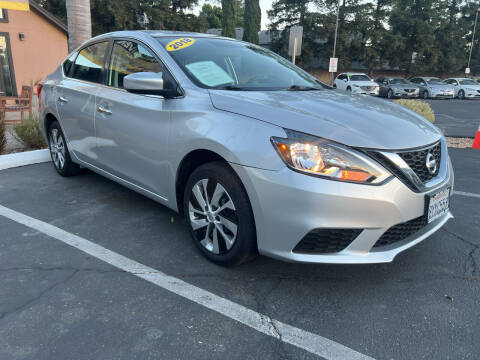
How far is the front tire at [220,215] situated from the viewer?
8.22 ft

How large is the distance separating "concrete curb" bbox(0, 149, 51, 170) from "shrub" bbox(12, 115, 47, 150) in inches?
27.1

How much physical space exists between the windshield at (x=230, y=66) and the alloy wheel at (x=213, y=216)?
0.79 metres

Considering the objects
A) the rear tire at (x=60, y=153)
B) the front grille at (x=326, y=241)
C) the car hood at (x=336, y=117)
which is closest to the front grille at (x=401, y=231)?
the front grille at (x=326, y=241)

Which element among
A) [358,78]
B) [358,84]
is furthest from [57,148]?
[358,78]

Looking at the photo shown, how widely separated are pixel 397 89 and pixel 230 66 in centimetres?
2446

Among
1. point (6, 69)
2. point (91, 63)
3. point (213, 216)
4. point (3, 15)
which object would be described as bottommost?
point (213, 216)

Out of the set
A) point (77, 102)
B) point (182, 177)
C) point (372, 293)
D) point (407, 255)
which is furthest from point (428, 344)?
point (77, 102)

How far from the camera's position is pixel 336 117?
8.21ft

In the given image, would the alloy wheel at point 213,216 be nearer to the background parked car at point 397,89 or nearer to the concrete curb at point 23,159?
the concrete curb at point 23,159

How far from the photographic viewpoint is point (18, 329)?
218 cm

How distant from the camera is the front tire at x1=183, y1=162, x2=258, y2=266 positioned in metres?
2.51

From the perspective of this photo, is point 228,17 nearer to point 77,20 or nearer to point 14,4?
point 14,4

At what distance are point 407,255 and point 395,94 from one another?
24.5 m

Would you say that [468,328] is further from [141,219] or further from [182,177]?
[141,219]
